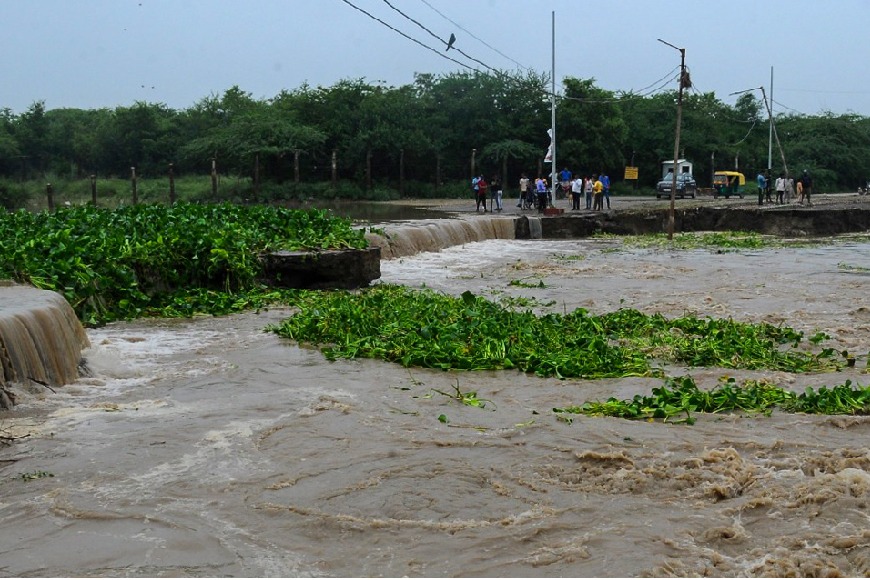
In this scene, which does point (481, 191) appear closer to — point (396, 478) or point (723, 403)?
point (723, 403)

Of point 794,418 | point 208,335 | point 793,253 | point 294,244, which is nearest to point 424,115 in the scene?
point 793,253

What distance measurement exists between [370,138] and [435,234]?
82.9 feet

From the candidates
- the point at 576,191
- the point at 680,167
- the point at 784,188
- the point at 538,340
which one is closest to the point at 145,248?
the point at 538,340

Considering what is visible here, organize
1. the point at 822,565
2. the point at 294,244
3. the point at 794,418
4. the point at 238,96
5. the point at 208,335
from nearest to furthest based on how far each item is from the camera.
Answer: the point at 822,565, the point at 794,418, the point at 208,335, the point at 294,244, the point at 238,96

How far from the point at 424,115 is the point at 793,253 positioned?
103 ft

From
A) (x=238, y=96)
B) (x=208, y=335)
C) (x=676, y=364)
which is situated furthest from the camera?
(x=238, y=96)

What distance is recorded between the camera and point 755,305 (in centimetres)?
1580

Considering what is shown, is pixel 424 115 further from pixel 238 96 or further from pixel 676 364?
pixel 676 364

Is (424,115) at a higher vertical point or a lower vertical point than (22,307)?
higher

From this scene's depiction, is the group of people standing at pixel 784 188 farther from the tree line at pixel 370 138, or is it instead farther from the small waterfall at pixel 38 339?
the small waterfall at pixel 38 339

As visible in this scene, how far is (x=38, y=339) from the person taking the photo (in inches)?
365

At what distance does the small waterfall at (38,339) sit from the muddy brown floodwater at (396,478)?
251 millimetres

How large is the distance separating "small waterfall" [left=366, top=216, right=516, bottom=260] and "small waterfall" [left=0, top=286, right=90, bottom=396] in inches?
456

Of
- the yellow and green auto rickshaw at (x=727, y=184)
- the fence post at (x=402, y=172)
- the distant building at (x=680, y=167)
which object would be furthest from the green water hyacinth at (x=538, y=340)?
the distant building at (x=680, y=167)
